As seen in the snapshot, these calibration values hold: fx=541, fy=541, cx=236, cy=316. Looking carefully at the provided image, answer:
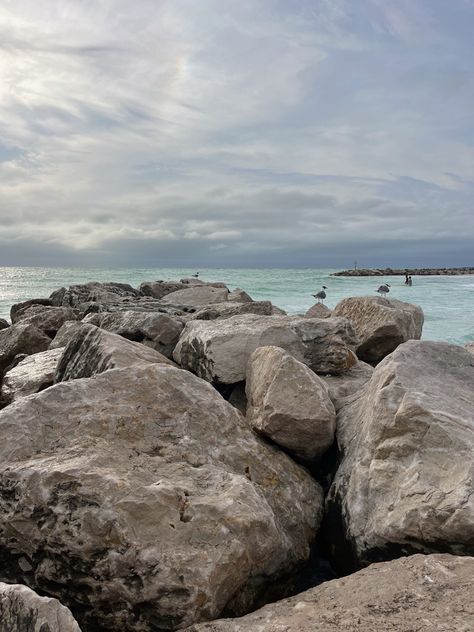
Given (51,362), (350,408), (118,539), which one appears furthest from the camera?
(51,362)

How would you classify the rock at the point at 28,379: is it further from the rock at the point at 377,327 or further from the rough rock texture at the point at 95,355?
the rock at the point at 377,327

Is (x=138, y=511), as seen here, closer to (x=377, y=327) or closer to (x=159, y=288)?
(x=377, y=327)

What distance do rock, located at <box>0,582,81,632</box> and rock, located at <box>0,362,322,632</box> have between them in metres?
0.54

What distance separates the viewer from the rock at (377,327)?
6762mm

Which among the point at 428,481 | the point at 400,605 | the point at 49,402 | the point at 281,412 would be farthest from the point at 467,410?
the point at 49,402

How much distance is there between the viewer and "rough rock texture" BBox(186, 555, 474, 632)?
2.15 metres

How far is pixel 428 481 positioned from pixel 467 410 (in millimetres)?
686

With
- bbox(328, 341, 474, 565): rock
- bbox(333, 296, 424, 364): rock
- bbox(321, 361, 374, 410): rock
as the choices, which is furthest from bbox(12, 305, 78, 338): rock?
bbox(328, 341, 474, 565): rock

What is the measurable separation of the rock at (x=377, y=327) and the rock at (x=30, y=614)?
5.34 m

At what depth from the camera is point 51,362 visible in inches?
229

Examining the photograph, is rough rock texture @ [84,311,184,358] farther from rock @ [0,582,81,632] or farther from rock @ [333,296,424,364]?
rock @ [0,582,81,632]

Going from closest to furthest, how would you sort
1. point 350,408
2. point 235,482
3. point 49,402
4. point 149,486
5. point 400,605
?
point 400,605 → point 149,486 → point 235,482 → point 49,402 → point 350,408

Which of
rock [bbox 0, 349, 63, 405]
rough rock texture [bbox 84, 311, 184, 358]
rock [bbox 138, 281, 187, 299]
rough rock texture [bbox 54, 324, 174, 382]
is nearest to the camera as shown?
rough rock texture [bbox 54, 324, 174, 382]

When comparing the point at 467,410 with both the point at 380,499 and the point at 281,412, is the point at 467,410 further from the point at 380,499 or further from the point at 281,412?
the point at 281,412
